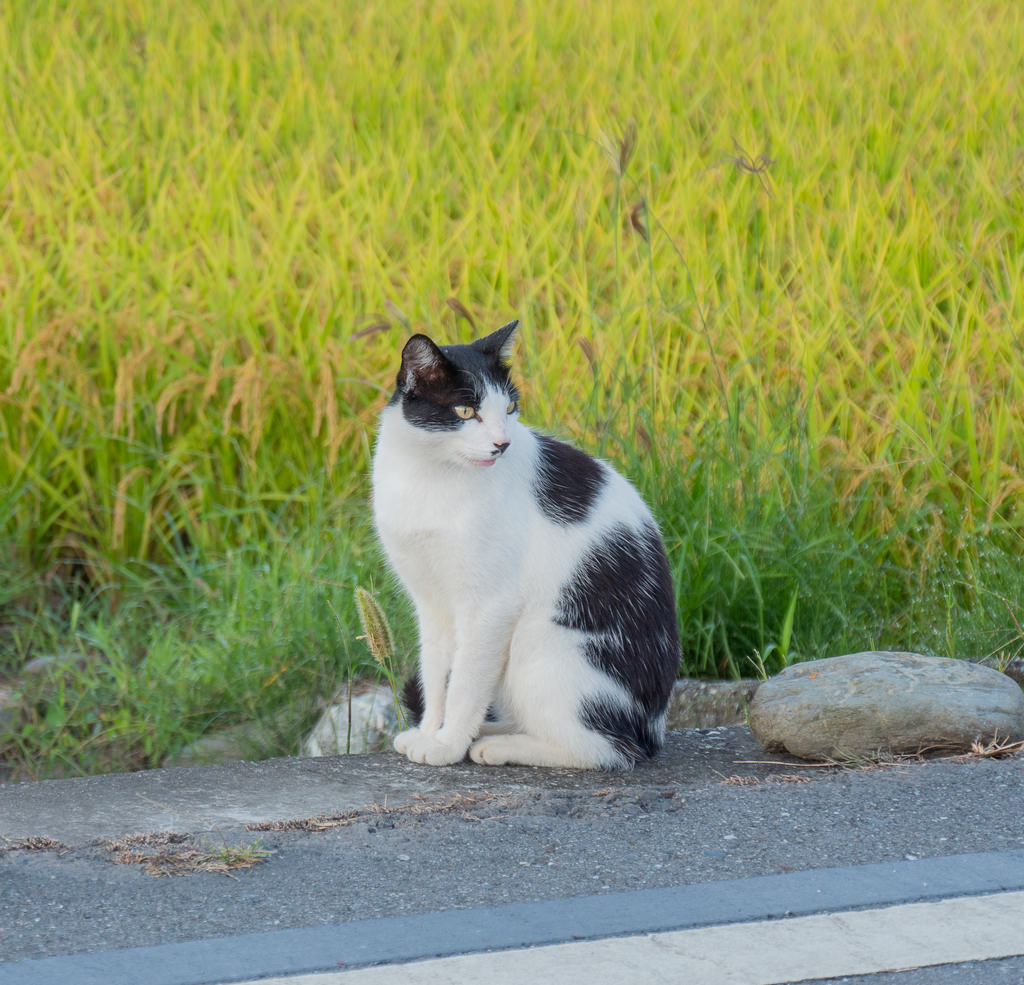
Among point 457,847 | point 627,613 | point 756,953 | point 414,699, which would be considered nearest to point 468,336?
point 414,699

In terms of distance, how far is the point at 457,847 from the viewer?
2.66m

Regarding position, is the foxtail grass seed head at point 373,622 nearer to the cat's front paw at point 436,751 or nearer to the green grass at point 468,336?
the cat's front paw at point 436,751

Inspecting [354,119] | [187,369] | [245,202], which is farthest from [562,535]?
[354,119]

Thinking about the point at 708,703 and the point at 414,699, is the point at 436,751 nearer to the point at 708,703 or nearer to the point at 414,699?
the point at 414,699

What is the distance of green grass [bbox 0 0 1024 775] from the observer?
13.8 feet

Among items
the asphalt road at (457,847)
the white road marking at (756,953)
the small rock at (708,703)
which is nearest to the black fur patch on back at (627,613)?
the asphalt road at (457,847)

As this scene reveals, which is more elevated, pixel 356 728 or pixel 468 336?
pixel 468 336

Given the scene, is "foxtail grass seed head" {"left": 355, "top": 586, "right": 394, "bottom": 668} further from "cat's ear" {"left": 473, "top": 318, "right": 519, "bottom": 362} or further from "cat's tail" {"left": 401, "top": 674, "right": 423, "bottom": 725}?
"cat's ear" {"left": 473, "top": 318, "right": 519, "bottom": 362}

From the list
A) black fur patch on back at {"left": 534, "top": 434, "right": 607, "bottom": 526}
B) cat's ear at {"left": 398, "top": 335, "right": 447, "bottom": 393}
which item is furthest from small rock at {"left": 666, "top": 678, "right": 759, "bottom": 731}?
cat's ear at {"left": 398, "top": 335, "right": 447, "bottom": 393}

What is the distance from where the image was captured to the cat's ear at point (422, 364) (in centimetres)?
298

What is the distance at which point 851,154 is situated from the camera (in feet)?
22.2

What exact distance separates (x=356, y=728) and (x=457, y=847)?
54.4 inches

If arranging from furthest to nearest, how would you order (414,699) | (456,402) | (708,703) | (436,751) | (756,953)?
(708,703), (414,699), (436,751), (456,402), (756,953)

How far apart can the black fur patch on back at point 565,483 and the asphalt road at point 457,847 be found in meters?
0.63
